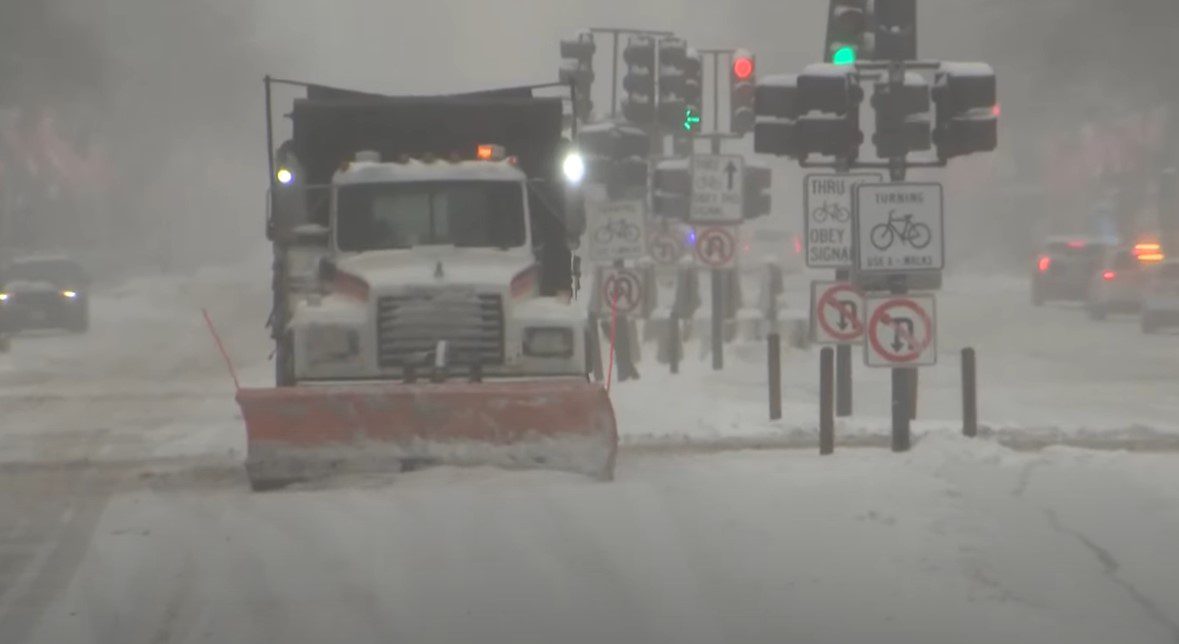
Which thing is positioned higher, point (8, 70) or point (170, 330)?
point (8, 70)

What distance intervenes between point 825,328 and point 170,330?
32.2 metres

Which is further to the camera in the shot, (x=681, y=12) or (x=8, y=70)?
(x=681, y=12)

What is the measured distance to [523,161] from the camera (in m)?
18.9

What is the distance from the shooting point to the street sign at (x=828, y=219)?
64.8 ft

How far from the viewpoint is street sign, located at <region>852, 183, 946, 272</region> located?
15430mm

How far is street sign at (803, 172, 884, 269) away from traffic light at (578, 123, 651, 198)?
7252 mm

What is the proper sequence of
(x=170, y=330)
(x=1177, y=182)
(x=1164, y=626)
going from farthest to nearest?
(x=1177, y=182)
(x=170, y=330)
(x=1164, y=626)

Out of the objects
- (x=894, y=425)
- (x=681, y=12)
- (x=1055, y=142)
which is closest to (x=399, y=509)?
(x=894, y=425)

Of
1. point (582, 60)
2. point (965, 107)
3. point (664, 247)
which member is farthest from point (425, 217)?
point (664, 247)

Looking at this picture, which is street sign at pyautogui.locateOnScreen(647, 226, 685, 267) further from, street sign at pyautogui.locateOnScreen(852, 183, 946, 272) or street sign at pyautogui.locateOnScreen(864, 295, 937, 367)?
street sign at pyautogui.locateOnScreen(852, 183, 946, 272)

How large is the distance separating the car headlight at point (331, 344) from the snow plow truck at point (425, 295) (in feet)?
0.04

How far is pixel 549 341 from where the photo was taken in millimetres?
16297

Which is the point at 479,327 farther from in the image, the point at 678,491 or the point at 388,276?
the point at 678,491

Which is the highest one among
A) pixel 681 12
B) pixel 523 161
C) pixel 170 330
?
pixel 681 12
